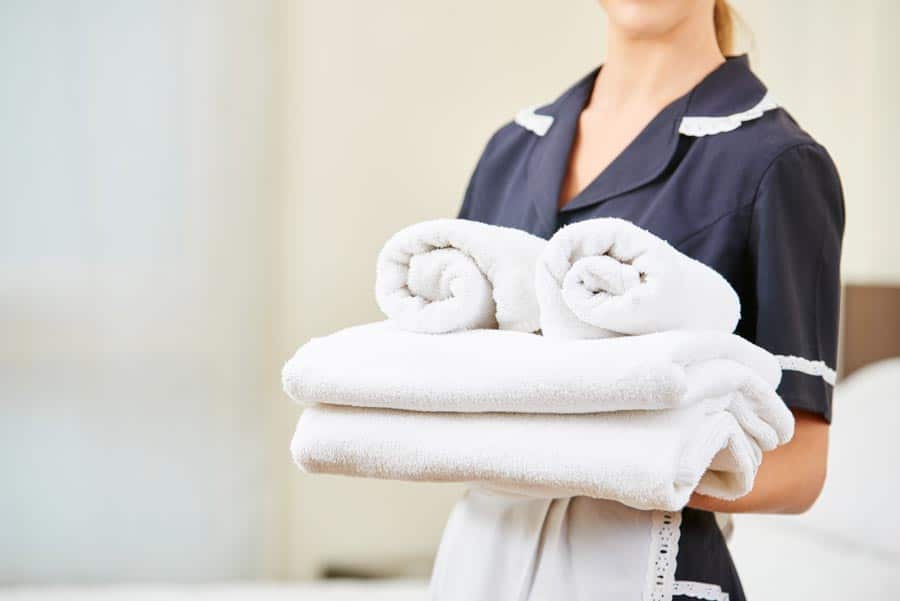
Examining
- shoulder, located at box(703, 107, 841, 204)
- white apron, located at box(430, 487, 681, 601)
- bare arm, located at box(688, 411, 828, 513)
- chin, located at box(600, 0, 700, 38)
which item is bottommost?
white apron, located at box(430, 487, 681, 601)

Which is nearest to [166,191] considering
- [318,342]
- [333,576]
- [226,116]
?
[226,116]

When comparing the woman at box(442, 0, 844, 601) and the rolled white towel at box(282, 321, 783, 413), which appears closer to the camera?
the rolled white towel at box(282, 321, 783, 413)

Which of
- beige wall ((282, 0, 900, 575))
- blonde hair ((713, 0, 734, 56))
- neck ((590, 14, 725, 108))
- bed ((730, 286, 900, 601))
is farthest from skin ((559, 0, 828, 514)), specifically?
beige wall ((282, 0, 900, 575))

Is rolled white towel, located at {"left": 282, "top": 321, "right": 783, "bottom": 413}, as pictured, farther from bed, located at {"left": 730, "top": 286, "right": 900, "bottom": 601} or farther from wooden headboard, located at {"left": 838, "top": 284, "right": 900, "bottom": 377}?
wooden headboard, located at {"left": 838, "top": 284, "right": 900, "bottom": 377}

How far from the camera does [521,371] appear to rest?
0.69 m

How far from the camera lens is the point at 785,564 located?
61.6 inches

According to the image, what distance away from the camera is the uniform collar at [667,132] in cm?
96

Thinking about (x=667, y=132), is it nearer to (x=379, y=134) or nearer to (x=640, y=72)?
(x=640, y=72)

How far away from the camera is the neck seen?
1030 millimetres

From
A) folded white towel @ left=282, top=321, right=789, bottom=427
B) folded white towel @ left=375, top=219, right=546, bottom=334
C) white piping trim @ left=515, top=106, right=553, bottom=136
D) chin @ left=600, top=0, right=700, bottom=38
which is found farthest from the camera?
white piping trim @ left=515, top=106, right=553, bottom=136

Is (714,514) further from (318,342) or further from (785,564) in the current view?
(785,564)

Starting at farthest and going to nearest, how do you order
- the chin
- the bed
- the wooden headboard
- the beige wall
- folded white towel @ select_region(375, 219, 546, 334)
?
the beige wall < the wooden headboard < the bed < the chin < folded white towel @ select_region(375, 219, 546, 334)

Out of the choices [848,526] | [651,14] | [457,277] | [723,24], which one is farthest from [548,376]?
[848,526]

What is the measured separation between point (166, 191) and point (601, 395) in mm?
1681
